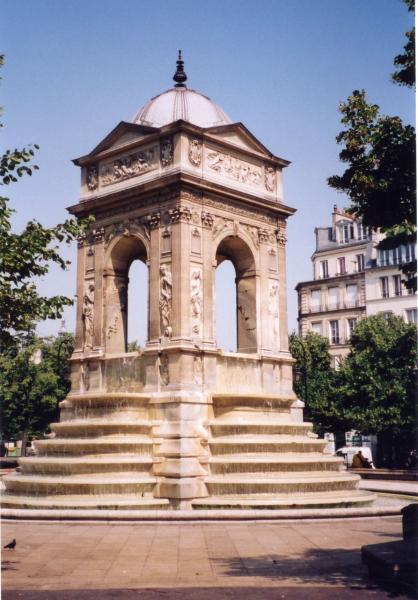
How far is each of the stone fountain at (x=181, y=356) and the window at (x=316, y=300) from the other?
1884 inches

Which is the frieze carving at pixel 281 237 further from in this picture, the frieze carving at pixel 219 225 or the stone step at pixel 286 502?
the stone step at pixel 286 502

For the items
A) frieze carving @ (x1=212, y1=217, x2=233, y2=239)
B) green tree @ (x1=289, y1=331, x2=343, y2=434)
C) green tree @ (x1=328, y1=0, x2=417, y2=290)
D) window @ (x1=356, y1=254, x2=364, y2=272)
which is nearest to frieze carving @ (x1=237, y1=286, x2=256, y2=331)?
frieze carving @ (x1=212, y1=217, x2=233, y2=239)

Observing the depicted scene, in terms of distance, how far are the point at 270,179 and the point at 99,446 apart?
1267 cm

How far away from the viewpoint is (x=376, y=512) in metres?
18.9

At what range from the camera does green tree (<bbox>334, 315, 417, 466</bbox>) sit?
48.2 m

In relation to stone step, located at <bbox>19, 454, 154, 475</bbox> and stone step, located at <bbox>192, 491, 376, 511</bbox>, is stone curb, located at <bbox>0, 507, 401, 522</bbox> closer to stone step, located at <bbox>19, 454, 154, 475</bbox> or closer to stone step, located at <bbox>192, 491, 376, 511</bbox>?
stone step, located at <bbox>192, 491, 376, 511</bbox>

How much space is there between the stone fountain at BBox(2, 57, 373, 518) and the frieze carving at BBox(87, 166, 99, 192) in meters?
0.05

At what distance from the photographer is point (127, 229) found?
86.5 feet

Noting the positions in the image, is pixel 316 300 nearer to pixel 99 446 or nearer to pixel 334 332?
pixel 334 332

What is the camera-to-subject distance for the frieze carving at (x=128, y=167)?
2609 centimetres

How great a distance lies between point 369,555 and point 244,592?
2.08 metres

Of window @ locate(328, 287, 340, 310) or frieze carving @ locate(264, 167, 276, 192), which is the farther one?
window @ locate(328, 287, 340, 310)

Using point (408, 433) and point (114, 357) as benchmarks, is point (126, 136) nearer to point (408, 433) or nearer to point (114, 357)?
point (114, 357)

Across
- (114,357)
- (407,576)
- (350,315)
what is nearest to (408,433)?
(350,315)
